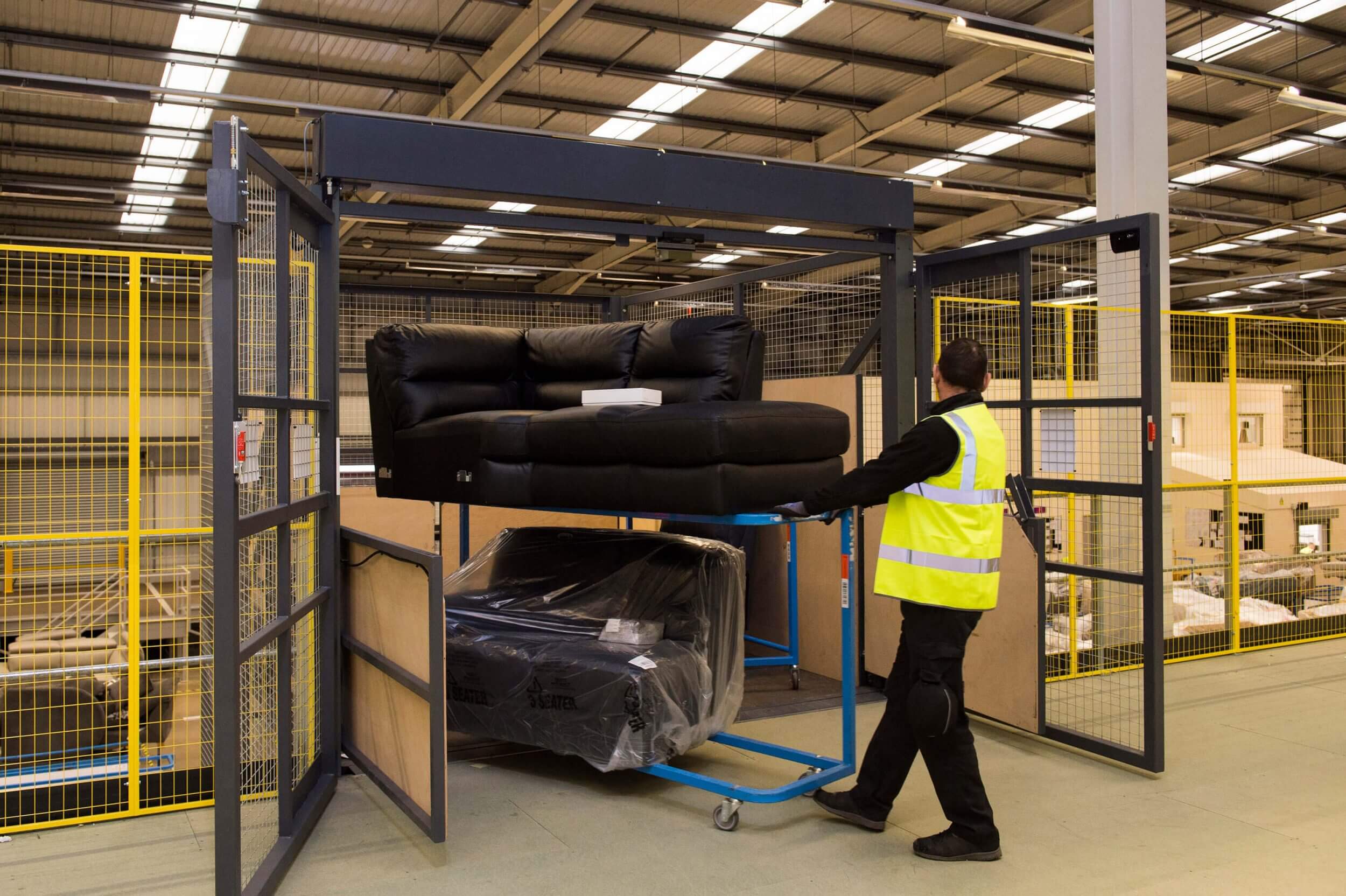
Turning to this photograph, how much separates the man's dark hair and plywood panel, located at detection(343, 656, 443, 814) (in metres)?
2.06

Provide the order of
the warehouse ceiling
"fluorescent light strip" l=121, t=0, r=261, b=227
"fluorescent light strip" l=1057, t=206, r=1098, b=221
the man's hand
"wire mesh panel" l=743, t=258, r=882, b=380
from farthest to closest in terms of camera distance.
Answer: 1. "fluorescent light strip" l=1057, t=206, r=1098, b=221
2. the warehouse ceiling
3. "fluorescent light strip" l=121, t=0, r=261, b=227
4. "wire mesh panel" l=743, t=258, r=882, b=380
5. the man's hand

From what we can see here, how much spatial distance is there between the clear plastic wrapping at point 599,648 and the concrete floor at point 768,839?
26 cm

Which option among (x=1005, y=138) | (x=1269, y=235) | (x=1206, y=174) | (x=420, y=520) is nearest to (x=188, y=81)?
(x=420, y=520)

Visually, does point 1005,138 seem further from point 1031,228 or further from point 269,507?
point 269,507

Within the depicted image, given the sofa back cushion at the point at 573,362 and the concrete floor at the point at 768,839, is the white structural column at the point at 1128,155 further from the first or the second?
the sofa back cushion at the point at 573,362

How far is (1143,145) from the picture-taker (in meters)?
6.80

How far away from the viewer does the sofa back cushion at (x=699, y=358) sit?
13.8 ft

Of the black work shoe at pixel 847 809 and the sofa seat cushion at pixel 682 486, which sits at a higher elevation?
the sofa seat cushion at pixel 682 486

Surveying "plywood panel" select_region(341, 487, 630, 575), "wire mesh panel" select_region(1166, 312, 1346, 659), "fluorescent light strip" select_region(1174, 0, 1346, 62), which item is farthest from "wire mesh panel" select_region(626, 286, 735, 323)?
"fluorescent light strip" select_region(1174, 0, 1346, 62)

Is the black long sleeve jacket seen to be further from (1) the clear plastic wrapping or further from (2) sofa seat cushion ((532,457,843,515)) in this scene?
(1) the clear plastic wrapping

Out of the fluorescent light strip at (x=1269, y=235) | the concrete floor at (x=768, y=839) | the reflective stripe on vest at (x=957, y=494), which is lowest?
the concrete floor at (x=768, y=839)

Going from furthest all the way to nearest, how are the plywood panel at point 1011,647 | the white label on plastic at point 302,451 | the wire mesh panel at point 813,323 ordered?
the wire mesh panel at point 813,323 → the plywood panel at point 1011,647 → the white label on plastic at point 302,451

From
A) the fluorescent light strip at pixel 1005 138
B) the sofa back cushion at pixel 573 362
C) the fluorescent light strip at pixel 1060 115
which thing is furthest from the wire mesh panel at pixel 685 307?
the fluorescent light strip at pixel 1060 115

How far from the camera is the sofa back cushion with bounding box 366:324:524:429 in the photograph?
4.57m
